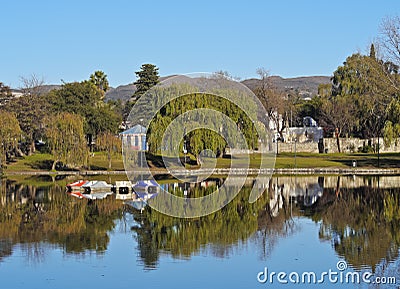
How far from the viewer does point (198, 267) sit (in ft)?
59.1

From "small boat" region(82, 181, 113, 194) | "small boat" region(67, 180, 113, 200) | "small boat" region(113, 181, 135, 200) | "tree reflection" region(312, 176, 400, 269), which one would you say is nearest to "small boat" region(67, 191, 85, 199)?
"small boat" region(67, 180, 113, 200)

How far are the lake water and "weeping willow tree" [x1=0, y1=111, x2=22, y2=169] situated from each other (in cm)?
1638

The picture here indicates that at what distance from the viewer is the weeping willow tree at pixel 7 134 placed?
5088cm

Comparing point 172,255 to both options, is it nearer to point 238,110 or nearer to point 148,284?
point 148,284

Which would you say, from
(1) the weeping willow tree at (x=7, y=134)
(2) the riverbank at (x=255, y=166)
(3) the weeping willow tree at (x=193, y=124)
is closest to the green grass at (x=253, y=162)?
(2) the riverbank at (x=255, y=166)

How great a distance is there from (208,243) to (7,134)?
33.4 meters

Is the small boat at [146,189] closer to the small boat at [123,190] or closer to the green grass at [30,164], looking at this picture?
the small boat at [123,190]

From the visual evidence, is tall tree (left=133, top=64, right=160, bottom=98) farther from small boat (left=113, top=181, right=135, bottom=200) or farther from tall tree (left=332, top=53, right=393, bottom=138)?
small boat (left=113, top=181, right=135, bottom=200)

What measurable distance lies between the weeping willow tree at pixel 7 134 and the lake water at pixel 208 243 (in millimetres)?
16379

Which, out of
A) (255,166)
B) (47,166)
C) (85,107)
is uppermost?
(85,107)

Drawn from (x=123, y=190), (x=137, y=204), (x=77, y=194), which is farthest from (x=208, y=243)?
(x=123, y=190)

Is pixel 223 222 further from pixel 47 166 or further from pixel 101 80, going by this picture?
pixel 101 80

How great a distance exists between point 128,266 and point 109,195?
59.1 feet

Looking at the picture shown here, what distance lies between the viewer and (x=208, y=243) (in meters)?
21.5
